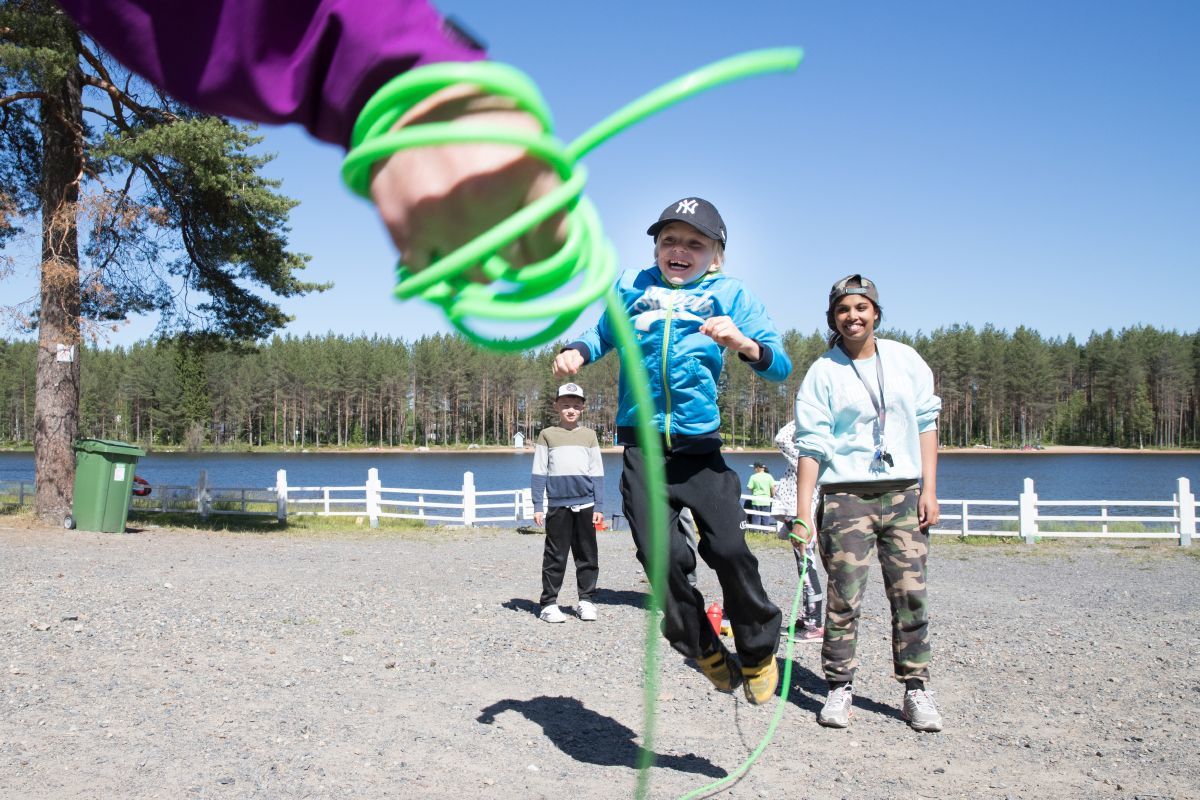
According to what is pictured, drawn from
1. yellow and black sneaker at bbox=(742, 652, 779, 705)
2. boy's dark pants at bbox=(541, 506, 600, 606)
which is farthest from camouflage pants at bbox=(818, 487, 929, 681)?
boy's dark pants at bbox=(541, 506, 600, 606)

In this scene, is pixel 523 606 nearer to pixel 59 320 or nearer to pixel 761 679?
pixel 761 679

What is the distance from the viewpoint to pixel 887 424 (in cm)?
459

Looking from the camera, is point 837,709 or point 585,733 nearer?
point 585,733

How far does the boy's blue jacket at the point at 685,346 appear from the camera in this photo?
3684mm

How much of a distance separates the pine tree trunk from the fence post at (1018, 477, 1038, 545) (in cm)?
1706

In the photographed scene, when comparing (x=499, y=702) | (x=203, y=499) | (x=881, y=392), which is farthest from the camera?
(x=203, y=499)

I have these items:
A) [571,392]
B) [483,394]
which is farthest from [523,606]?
[483,394]

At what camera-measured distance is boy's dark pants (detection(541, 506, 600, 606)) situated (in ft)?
25.0

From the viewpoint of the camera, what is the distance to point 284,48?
1.25m

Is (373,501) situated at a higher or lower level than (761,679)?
lower

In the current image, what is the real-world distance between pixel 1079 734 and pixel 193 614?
6374mm

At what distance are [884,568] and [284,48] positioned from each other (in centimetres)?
412

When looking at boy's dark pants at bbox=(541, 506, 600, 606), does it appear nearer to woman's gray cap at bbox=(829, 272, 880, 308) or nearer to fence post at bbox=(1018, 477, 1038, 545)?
woman's gray cap at bbox=(829, 272, 880, 308)

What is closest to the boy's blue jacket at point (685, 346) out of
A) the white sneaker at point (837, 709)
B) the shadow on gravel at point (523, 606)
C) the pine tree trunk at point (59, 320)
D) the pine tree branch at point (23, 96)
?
the white sneaker at point (837, 709)
